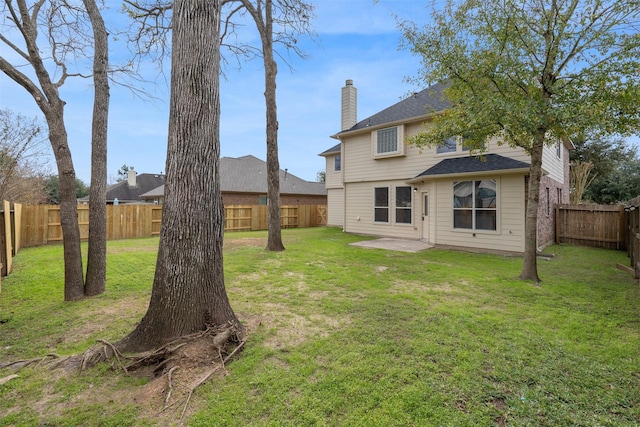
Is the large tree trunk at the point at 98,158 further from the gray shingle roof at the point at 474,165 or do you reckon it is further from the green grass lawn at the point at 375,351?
the gray shingle roof at the point at 474,165

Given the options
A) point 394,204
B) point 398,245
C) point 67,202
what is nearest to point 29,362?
point 67,202

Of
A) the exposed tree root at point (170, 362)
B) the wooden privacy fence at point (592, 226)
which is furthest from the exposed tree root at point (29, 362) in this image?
the wooden privacy fence at point (592, 226)

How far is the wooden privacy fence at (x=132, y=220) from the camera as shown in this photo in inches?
448

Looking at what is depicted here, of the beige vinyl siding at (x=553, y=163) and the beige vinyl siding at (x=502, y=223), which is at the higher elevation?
the beige vinyl siding at (x=553, y=163)

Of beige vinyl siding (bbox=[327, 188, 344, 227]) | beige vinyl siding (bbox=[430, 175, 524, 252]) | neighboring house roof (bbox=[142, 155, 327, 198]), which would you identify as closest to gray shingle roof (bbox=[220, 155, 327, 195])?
neighboring house roof (bbox=[142, 155, 327, 198])

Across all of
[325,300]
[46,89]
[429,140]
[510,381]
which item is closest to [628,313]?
[510,381]

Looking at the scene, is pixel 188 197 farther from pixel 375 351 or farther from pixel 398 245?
pixel 398 245

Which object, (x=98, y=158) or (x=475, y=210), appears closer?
(x=98, y=158)

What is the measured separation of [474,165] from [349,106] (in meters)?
7.13

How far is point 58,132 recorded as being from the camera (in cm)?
485

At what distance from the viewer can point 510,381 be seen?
106 inches

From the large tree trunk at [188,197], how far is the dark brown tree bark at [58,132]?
8.77ft

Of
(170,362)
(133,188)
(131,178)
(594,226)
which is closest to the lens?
(170,362)

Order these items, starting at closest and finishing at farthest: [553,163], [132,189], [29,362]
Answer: [29,362] < [553,163] < [132,189]
